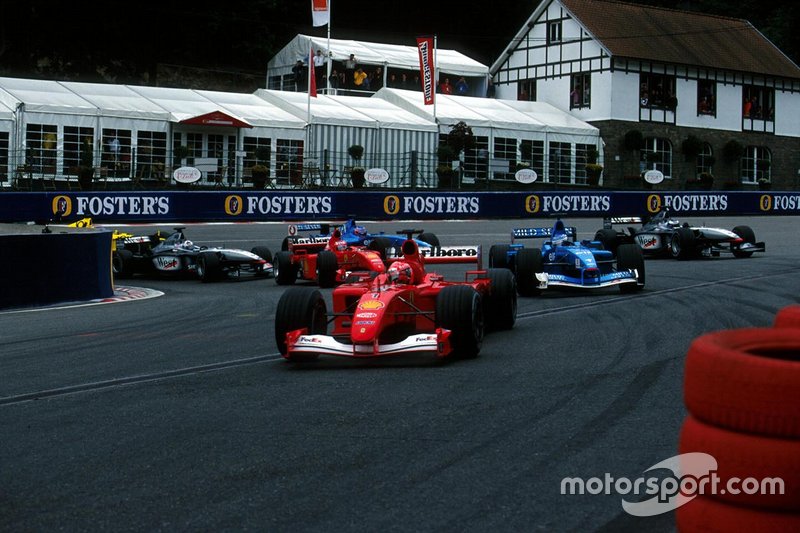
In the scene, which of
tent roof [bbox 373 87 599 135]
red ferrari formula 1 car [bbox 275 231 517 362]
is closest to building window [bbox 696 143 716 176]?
tent roof [bbox 373 87 599 135]

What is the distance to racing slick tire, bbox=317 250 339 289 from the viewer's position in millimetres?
17625

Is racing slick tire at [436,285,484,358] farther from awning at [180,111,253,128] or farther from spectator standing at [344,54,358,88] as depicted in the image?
spectator standing at [344,54,358,88]

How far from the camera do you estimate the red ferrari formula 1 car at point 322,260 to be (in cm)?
1766

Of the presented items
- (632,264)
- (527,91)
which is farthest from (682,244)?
(527,91)

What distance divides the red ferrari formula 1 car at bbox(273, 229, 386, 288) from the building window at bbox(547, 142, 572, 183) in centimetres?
1591

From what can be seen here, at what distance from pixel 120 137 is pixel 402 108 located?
479 inches

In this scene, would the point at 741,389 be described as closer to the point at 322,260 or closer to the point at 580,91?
the point at 322,260

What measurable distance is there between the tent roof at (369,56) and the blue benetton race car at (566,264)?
32.0 meters

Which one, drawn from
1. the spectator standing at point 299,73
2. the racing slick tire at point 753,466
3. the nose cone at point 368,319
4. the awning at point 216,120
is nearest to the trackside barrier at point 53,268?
the nose cone at point 368,319

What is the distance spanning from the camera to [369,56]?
160 feet

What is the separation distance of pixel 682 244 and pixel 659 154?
2563 centimetres

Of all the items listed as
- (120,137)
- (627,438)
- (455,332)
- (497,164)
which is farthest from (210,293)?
(497,164)

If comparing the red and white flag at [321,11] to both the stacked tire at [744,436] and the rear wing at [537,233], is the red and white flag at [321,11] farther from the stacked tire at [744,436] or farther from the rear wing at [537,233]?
the stacked tire at [744,436]

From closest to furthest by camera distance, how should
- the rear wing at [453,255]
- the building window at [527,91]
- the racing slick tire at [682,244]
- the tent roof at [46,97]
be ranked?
1. the rear wing at [453,255]
2. the racing slick tire at [682,244]
3. the tent roof at [46,97]
4. the building window at [527,91]
